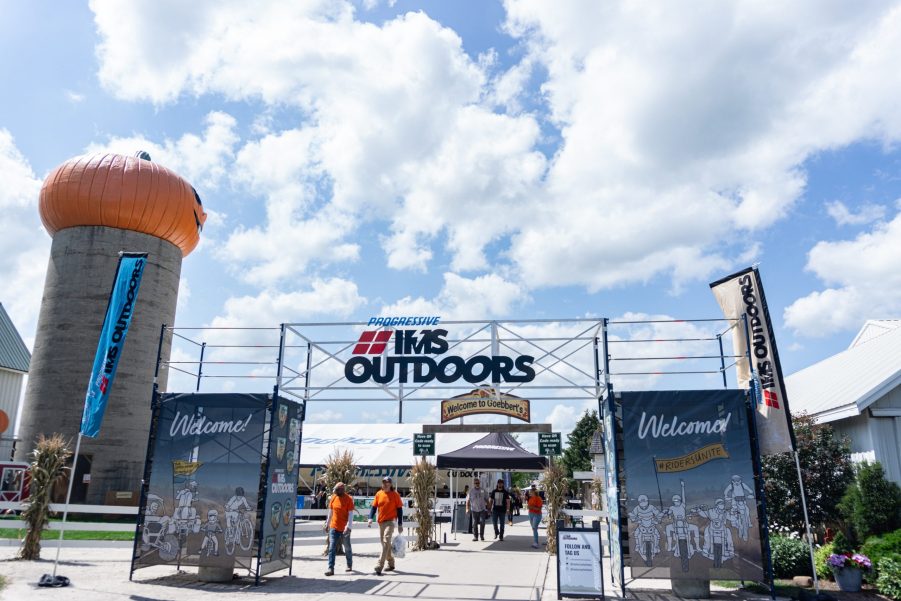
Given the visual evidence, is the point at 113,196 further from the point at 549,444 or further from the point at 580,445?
the point at 580,445

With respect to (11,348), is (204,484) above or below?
below

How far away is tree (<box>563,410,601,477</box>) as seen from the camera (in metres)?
59.1

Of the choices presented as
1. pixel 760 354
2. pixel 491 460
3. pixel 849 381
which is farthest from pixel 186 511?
pixel 849 381

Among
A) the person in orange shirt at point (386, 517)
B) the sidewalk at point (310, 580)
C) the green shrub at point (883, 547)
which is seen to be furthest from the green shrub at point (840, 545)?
the person in orange shirt at point (386, 517)

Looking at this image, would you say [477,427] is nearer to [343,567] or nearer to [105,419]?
[343,567]

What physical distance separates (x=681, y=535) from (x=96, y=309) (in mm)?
21361

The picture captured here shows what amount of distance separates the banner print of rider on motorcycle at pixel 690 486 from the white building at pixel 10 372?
2850 cm

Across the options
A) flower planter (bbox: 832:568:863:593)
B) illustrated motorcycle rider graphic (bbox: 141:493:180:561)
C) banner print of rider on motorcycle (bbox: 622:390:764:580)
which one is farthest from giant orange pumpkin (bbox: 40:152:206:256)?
flower planter (bbox: 832:568:863:593)

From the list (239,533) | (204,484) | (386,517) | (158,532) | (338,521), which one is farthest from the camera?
(386,517)

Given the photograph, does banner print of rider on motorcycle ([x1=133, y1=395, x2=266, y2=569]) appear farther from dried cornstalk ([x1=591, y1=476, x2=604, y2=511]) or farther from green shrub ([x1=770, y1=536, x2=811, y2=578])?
dried cornstalk ([x1=591, y1=476, x2=604, y2=511])

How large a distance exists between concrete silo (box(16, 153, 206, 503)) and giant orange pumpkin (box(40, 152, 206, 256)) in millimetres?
37

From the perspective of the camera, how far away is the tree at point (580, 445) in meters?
59.1

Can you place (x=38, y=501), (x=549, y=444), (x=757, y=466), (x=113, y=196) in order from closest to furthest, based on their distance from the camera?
(x=757, y=466) < (x=38, y=501) < (x=549, y=444) < (x=113, y=196)

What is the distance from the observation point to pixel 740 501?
1022 centimetres
